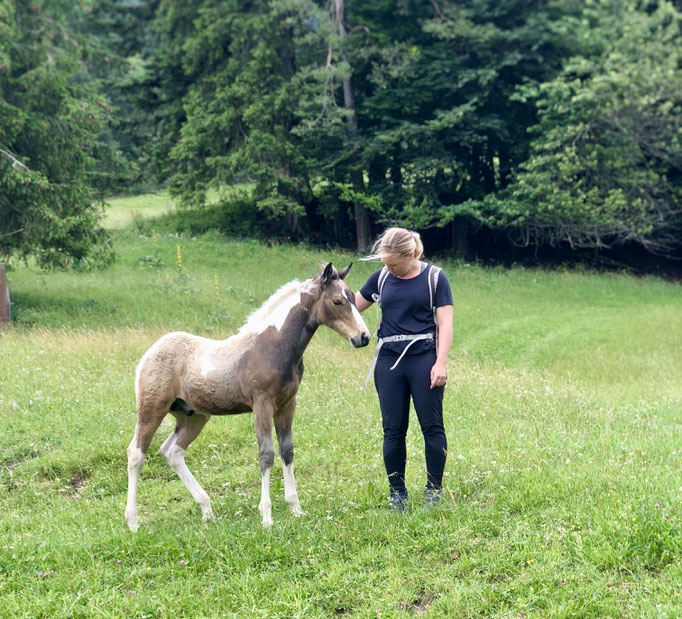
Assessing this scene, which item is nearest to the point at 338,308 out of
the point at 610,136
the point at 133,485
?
the point at 133,485

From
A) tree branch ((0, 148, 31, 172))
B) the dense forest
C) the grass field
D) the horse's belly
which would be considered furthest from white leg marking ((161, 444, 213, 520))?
the dense forest

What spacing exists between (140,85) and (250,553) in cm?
3207

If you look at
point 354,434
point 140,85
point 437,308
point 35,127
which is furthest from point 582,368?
point 140,85

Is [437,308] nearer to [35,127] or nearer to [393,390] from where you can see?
[393,390]

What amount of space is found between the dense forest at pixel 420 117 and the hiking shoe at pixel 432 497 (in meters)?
21.1

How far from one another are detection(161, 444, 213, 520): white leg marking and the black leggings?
1689mm

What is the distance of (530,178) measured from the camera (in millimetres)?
27797

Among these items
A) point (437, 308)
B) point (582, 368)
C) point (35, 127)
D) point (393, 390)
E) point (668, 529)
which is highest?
point (35, 127)

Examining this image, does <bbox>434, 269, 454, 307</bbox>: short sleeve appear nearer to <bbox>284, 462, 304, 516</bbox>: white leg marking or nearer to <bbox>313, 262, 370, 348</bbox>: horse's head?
<bbox>313, 262, 370, 348</bbox>: horse's head

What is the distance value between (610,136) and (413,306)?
25.2 m

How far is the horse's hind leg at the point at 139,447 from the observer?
20.6ft

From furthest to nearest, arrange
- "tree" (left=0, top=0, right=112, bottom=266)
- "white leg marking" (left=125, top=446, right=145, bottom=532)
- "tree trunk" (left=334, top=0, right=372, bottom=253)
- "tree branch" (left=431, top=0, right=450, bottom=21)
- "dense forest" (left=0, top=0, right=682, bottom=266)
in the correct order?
"tree trunk" (left=334, top=0, right=372, bottom=253) → "tree branch" (left=431, top=0, right=450, bottom=21) → "dense forest" (left=0, top=0, right=682, bottom=266) → "tree" (left=0, top=0, right=112, bottom=266) → "white leg marking" (left=125, top=446, right=145, bottom=532)

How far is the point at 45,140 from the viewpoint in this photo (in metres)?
17.9

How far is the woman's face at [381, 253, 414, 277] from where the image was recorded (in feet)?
19.2
